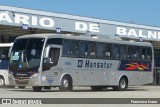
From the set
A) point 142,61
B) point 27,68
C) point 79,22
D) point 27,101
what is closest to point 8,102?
point 27,101

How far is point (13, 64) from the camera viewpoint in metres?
25.5

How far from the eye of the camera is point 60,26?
3809cm

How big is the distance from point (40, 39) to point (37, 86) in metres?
2.42

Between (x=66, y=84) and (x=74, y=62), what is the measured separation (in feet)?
4.47

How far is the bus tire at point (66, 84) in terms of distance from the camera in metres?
25.6

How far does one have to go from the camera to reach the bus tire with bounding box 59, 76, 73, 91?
2562cm

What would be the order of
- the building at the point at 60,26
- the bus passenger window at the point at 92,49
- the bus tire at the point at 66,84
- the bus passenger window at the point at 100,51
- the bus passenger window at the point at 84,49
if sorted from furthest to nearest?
the building at the point at 60,26 → the bus passenger window at the point at 100,51 → the bus passenger window at the point at 92,49 → the bus passenger window at the point at 84,49 → the bus tire at the point at 66,84

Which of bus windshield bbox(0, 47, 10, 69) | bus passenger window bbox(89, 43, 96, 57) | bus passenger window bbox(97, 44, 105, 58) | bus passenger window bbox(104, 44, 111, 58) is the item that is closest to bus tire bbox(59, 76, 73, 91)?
bus passenger window bbox(89, 43, 96, 57)

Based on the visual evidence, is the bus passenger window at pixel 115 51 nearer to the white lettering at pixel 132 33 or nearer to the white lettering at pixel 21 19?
the white lettering at pixel 21 19

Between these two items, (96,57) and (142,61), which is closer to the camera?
(96,57)

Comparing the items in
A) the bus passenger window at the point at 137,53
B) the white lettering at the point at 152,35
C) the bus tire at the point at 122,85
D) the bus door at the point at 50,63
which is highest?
the white lettering at the point at 152,35

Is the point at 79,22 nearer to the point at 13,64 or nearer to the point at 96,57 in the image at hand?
the point at 96,57

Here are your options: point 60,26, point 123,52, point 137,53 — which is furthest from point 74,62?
point 60,26

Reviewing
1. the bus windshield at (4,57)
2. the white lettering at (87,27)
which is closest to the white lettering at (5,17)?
the bus windshield at (4,57)
